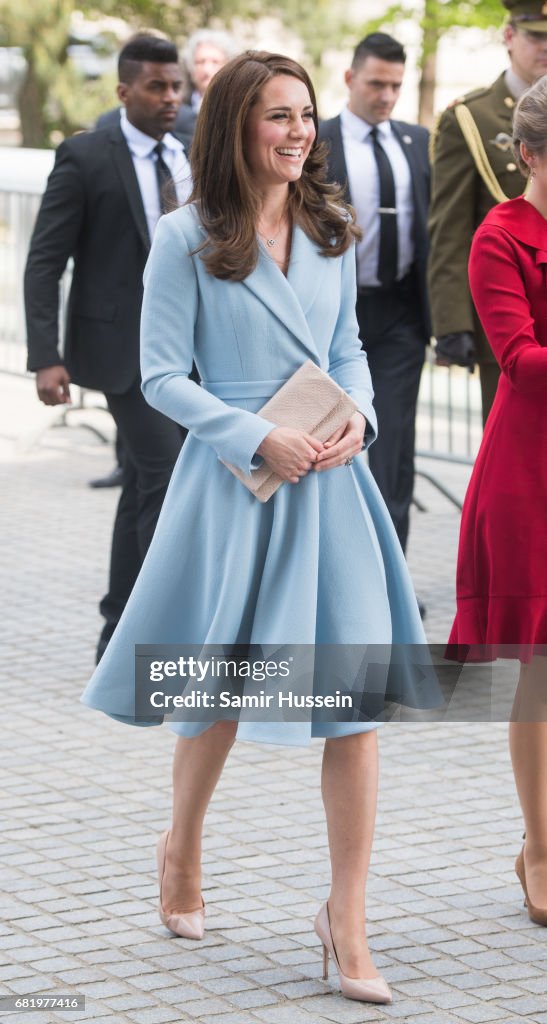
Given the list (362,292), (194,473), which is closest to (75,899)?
(194,473)

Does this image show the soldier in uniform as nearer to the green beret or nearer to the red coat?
the green beret

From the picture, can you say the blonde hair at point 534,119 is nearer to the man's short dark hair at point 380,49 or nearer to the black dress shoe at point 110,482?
the man's short dark hair at point 380,49

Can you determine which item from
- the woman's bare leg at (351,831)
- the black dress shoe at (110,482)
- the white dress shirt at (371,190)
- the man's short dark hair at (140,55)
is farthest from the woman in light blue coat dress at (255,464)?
the black dress shoe at (110,482)

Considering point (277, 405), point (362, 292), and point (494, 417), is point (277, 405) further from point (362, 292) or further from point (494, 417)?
point (362, 292)

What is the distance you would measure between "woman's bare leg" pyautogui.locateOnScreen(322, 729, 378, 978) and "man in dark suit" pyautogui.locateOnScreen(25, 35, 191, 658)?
2407mm

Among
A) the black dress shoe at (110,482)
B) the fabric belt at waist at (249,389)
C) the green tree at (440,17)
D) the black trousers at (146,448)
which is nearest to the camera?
the fabric belt at waist at (249,389)

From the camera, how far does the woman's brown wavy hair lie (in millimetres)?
3811

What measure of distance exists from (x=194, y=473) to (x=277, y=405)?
25 centimetres

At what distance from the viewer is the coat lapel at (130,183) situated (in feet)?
20.4

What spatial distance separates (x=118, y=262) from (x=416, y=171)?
148cm

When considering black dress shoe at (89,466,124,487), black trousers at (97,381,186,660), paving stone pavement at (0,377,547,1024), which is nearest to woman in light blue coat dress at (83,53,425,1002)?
paving stone pavement at (0,377,547,1024)

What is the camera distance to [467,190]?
6277 millimetres

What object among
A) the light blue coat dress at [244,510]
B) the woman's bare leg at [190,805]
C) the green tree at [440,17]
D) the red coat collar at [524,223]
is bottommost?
the woman's bare leg at [190,805]

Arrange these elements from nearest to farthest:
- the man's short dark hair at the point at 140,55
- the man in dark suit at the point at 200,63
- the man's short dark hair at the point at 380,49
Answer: the man's short dark hair at the point at 140,55
the man's short dark hair at the point at 380,49
the man in dark suit at the point at 200,63
